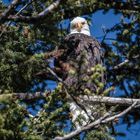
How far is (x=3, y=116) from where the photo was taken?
17.4 ft

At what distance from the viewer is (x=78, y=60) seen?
5828 millimetres

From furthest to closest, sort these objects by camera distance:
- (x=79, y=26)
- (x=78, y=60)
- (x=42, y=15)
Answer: (x=79, y=26)
(x=78, y=60)
(x=42, y=15)

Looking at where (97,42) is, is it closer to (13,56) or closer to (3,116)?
(13,56)

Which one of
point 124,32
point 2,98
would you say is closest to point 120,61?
point 124,32

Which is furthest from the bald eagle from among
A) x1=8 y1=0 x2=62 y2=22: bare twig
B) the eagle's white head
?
x1=8 y1=0 x2=62 y2=22: bare twig

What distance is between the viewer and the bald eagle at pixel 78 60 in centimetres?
558

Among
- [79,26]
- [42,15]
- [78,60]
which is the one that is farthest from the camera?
[79,26]

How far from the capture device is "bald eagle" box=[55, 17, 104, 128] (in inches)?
220

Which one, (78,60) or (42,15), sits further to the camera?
(78,60)

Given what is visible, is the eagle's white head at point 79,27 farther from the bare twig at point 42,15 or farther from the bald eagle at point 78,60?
the bare twig at point 42,15

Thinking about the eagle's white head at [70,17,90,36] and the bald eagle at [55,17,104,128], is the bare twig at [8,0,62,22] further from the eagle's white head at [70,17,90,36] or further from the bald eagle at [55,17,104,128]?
the eagle's white head at [70,17,90,36]

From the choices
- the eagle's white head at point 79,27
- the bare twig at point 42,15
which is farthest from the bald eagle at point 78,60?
the bare twig at point 42,15

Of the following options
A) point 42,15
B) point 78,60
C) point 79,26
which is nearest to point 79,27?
point 79,26

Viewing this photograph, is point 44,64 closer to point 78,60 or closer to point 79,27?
point 78,60
